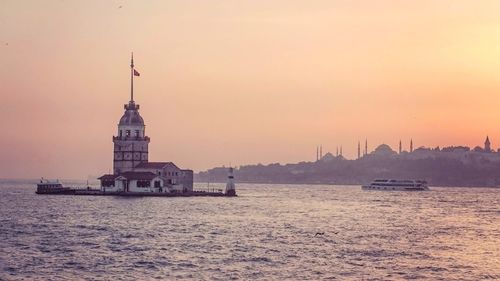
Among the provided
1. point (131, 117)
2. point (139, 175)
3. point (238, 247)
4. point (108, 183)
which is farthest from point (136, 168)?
point (238, 247)

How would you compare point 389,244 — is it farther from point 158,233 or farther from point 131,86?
point 131,86

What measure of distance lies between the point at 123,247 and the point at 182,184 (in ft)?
315

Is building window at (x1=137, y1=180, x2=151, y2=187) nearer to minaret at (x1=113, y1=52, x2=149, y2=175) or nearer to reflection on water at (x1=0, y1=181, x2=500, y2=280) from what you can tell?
minaret at (x1=113, y1=52, x2=149, y2=175)

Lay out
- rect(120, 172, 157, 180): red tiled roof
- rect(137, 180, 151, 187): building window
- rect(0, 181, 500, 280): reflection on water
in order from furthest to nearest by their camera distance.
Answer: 1. rect(120, 172, 157, 180): red tiled roof
2. rect(137, 180, 151, 187): building window
3. rect(0, 181, 500, 280): reflection on water

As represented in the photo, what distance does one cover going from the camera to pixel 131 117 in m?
159

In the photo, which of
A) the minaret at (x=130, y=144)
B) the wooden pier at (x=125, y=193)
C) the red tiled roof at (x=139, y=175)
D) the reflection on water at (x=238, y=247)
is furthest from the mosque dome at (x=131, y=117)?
the reflection on water at (x=238, y=247)

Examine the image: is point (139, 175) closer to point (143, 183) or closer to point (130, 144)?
point (143, 183)

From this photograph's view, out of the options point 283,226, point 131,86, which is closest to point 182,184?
point 131,86

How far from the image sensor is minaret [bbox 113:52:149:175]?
155125 millimetres

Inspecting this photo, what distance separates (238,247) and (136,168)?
9235 centimetres

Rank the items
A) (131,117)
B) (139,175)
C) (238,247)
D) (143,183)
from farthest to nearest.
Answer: (131,117), (139,175), (143,183), (238,247)

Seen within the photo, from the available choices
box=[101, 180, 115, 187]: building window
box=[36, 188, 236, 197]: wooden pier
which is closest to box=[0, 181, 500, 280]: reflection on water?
box=[36, 188, 236, 197]: wooden pier

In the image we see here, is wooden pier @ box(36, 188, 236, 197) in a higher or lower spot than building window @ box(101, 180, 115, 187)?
lower

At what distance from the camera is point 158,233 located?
7531 cm
